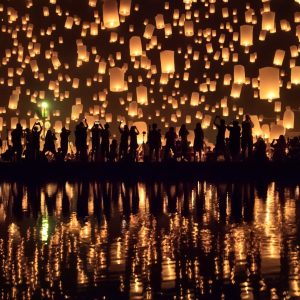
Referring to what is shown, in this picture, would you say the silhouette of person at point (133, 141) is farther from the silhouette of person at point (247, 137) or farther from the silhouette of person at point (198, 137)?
the silhouette of person at point (247, 137)

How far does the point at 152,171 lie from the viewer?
17.4 meters

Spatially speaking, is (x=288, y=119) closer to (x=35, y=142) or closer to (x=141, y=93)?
(x=141, y=93)

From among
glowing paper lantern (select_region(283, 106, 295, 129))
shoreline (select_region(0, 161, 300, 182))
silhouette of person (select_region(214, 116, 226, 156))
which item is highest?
glowing paper lantern (select_region(283, 106, 295, 129))

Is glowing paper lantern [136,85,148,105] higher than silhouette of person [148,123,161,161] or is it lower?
higher

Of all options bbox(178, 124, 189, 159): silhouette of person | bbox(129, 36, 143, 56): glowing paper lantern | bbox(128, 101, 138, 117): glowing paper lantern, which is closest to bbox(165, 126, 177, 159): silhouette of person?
bbox(178, 124, 189, 159): silhouette of person

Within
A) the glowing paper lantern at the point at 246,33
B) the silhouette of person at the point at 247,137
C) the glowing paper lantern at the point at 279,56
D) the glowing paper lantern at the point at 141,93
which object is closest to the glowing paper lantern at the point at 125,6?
the glowing paper lantern at the point at 246,33

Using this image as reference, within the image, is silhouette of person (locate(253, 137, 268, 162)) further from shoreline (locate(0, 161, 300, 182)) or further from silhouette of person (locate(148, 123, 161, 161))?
silhouette of person (locate(148, 123, 161, 161))

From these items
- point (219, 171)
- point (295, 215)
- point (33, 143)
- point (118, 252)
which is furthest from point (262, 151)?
point (118, 252)

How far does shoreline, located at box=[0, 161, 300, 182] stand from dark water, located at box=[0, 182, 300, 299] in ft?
15.9

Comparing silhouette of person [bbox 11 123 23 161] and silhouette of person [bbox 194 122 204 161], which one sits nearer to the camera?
silhouette of person [bbox 194 122 204 161]

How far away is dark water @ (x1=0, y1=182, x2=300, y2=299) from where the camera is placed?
15.8 ft

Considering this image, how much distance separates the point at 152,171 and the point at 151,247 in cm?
1096

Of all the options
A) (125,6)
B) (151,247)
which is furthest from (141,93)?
(151,247)

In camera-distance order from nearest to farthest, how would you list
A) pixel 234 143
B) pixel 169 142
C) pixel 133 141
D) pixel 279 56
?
1. pixel 234 143
2. pixel 169 142
3. pixel 133 141
4. pixel 279 56
